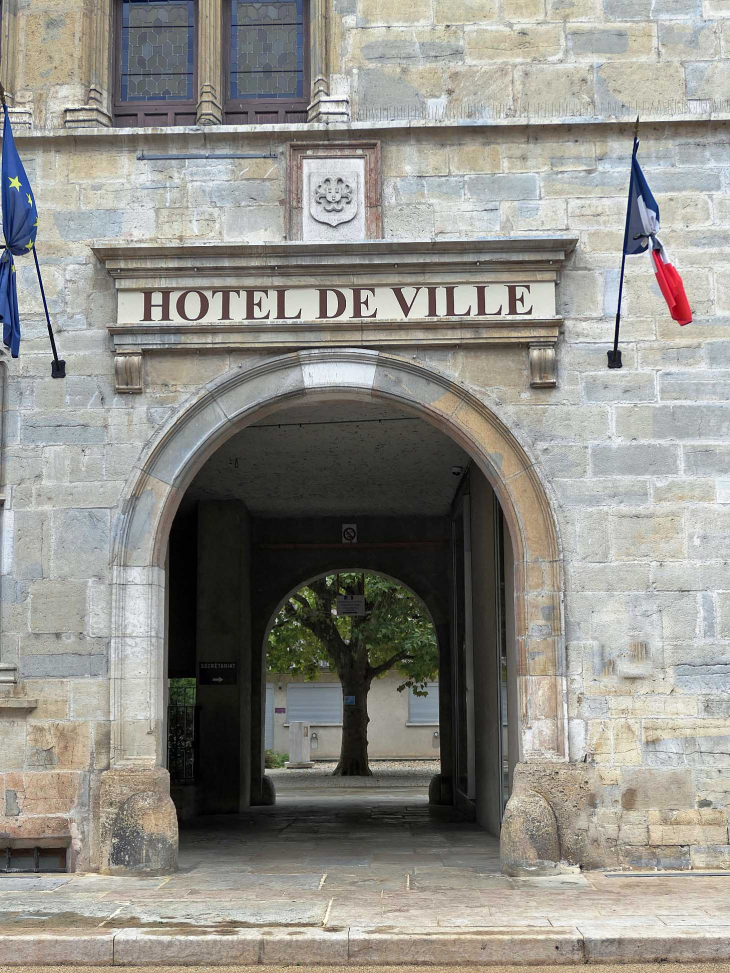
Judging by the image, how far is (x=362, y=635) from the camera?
23.3m

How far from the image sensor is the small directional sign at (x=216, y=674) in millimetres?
14750

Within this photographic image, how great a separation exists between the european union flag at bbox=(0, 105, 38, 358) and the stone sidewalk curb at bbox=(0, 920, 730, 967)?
4.07 metres

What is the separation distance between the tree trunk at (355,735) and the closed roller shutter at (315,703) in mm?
9668

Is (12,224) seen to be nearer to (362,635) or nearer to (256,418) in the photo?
(256,418)

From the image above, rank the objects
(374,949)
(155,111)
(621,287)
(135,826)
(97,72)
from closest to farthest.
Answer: (374,949) < (135,826) < (621,287) < (97,72) < (155,111)

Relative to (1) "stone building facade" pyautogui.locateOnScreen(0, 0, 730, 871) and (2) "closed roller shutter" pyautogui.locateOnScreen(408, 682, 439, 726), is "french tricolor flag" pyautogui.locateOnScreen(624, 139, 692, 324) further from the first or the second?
(2) "closed roller shutter" pyautogui.locateOnScreen(408, 682, 439, 726)

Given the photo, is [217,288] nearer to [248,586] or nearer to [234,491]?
[234,491]

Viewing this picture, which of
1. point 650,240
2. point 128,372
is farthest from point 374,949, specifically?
point 650,240

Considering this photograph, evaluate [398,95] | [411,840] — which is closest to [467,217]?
[398,95]

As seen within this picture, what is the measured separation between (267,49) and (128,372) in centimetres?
291

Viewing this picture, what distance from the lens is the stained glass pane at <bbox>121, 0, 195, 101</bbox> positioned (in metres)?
9.46

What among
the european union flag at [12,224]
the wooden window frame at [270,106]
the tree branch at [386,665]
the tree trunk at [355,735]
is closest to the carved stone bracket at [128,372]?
the european union flag at [12,224]

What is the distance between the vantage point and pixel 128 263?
8758 mm

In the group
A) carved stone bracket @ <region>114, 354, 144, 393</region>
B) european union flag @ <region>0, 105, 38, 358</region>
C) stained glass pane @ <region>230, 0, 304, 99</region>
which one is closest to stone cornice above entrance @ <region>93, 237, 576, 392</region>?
carved stone bracket @ <region>114, 354, 144, 393</region>
